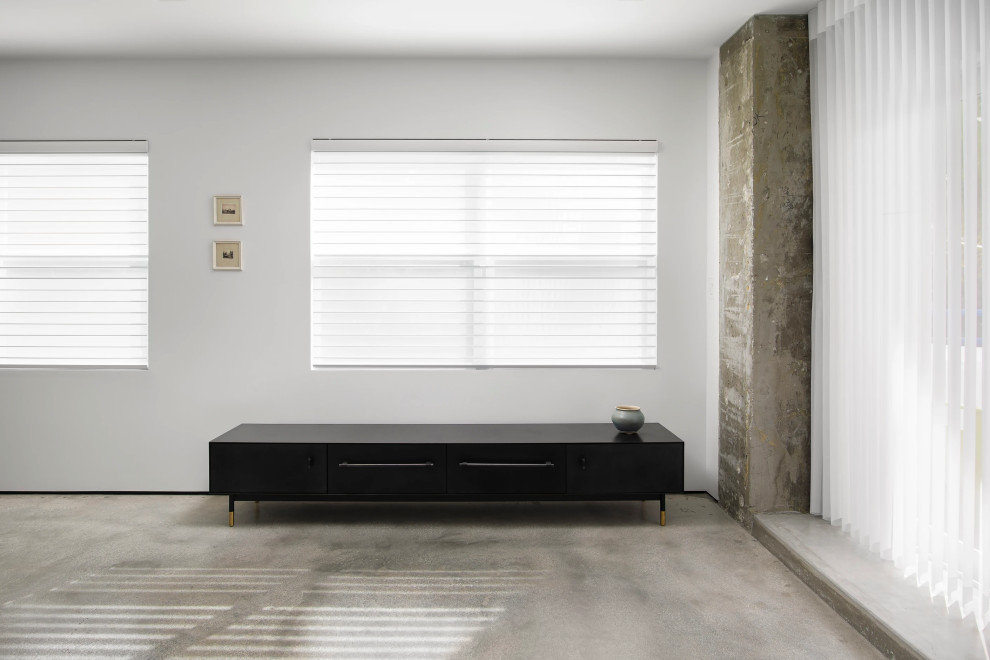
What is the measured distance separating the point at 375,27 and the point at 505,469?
99.2 inches

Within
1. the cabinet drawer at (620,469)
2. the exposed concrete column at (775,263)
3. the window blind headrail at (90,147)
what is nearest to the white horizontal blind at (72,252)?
the window blind headrail at (90,147)

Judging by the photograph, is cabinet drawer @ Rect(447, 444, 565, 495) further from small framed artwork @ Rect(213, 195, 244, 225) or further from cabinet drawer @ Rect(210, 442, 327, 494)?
small framed artwork @ Rect(213, 195, 244, 225)

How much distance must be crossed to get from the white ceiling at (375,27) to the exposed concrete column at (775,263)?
0.26 meters

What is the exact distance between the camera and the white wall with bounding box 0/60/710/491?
13.1 feet

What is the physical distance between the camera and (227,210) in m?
3.99

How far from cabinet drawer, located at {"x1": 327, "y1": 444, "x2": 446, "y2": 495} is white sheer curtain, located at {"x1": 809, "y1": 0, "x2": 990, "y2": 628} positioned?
201 centimetres

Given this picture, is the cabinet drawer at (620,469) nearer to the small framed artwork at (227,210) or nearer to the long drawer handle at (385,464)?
the long drawer handle at (385,464)

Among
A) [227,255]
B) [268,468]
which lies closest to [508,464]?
[268,468]

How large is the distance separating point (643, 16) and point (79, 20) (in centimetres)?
302

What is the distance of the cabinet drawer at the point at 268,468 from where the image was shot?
11.4 ft

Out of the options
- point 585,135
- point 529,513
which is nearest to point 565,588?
point 529,513

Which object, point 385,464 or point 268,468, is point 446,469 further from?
point 268,468

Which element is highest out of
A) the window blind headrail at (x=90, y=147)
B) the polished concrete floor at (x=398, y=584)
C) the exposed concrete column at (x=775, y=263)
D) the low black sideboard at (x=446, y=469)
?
the window blind headrail at (x=90, y=147)

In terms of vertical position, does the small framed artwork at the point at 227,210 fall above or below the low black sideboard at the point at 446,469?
above
